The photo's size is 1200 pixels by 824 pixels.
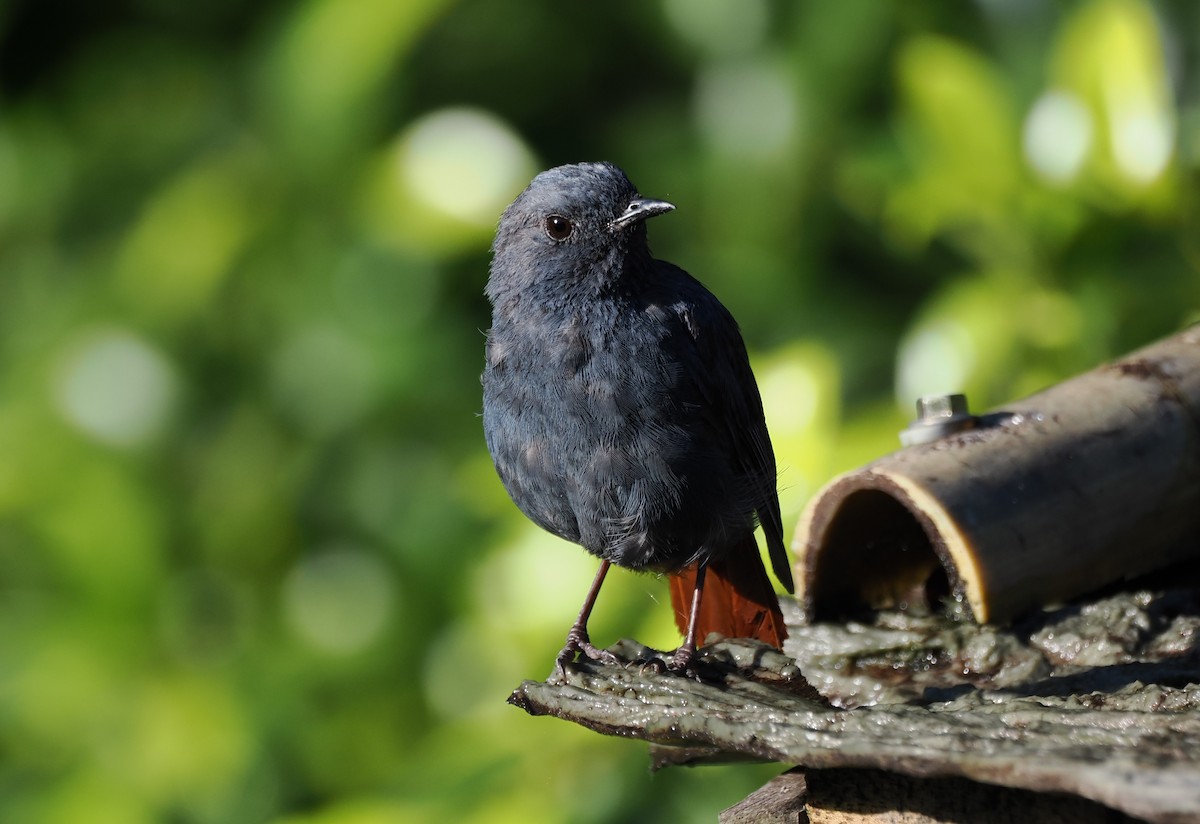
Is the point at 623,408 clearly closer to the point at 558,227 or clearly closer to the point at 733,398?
the point at 733,398

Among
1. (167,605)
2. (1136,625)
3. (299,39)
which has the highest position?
(299,39)

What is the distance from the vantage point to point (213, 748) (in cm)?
408

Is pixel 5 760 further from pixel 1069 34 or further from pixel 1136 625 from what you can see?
pixel 1069 34

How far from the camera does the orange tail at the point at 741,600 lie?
307 centimetres

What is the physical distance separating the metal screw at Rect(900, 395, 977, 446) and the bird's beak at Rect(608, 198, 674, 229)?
27.7 inches

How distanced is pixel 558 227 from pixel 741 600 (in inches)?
36.2

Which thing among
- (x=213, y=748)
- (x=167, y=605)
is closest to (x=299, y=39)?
(x=167, y=605)

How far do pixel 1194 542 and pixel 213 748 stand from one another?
8.87ft

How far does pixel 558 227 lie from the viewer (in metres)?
3.09

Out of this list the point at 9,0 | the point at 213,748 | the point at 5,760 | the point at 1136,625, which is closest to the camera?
the point at 1136,625

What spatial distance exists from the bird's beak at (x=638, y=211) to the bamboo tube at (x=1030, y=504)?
0.69 metres

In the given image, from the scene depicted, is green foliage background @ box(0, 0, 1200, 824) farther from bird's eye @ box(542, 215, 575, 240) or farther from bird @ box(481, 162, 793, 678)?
bird's eye @ box(542, 215, 575, 240)

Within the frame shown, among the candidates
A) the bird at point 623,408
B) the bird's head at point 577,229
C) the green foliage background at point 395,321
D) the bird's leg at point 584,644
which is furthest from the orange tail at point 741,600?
the bird's head at point 577,229

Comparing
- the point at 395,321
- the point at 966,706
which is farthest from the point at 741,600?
the point at 395,321
